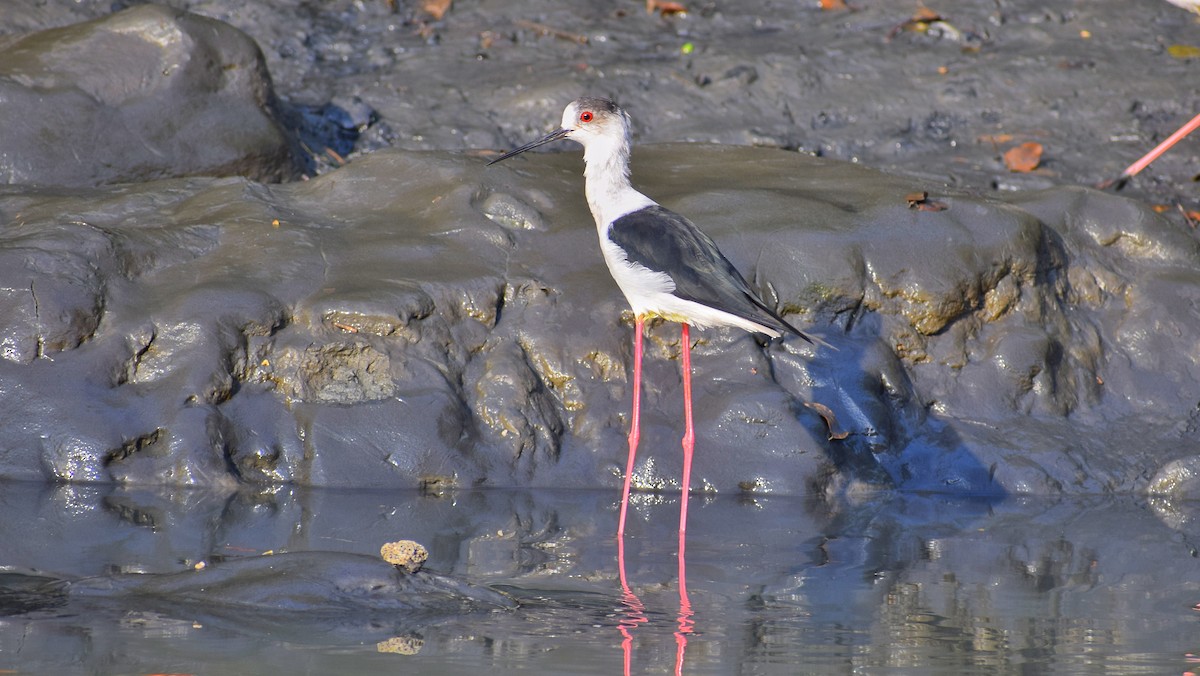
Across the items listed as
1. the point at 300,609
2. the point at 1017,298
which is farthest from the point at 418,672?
the point at 1017,298

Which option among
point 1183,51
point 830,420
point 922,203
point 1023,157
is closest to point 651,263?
point 830,420

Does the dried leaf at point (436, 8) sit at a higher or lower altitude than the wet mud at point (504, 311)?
higher

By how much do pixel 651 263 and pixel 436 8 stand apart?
5769mm

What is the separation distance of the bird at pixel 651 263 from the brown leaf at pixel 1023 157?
361 centimetres

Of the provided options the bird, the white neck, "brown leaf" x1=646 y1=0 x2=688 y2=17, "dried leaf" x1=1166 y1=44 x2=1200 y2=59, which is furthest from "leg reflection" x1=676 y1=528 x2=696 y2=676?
"dried leaf" x1=1166 y1=44 x2=1200 y2=59

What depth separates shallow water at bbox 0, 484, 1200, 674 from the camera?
3.89 meters

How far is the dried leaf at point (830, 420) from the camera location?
6.80 m

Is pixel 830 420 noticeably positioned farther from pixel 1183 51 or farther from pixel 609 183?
pixel 1183 51

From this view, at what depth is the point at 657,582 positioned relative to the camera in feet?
16.1

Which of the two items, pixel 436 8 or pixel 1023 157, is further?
pixel 436 8

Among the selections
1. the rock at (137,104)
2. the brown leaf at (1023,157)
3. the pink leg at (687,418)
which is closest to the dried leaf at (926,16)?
the brown leaf at (1023,157)

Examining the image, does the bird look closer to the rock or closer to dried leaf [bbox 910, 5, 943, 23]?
the rock

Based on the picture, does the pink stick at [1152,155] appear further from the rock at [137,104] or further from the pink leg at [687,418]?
the rock at [137,104]

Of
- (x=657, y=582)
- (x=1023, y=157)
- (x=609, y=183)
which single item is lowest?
(x=657, y=582)
